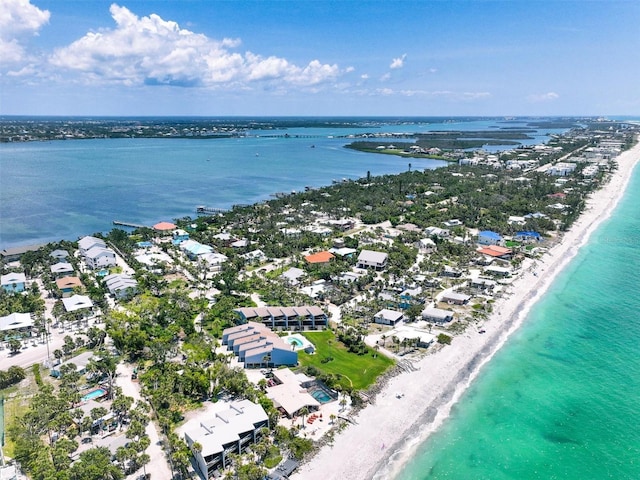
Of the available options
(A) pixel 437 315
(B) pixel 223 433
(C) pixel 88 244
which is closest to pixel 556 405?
(A) pixel 437 315

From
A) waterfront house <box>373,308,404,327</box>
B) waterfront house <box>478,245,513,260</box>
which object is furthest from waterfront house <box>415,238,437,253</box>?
waterfront house <box>373,308,404,327</box>

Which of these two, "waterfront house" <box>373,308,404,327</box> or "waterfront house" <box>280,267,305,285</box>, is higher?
"waterfront house" <box>280,267,305,285</box>

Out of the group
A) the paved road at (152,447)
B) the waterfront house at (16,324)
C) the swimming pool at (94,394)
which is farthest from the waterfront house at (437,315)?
the waterfront house at (16,324)

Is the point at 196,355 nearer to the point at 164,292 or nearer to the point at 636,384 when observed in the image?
the point at 164,292

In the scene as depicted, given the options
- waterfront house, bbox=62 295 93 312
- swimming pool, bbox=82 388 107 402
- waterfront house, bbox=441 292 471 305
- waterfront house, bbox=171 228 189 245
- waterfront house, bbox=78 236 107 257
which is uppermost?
waterfront house, bbox=78 236 107 257

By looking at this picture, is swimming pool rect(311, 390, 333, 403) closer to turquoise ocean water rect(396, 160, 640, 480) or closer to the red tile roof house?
turquoise ocean water rect(396, 160, 640, 480)

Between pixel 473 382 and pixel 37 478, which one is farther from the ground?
pixel 37 478

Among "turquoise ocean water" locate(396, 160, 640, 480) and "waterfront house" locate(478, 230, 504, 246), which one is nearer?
"turquoise ocean water" locate(396, 160, 640, 480)

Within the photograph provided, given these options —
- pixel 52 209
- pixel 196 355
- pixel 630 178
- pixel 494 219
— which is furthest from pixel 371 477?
pixel 630 178

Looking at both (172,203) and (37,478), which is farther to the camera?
(172,203)
